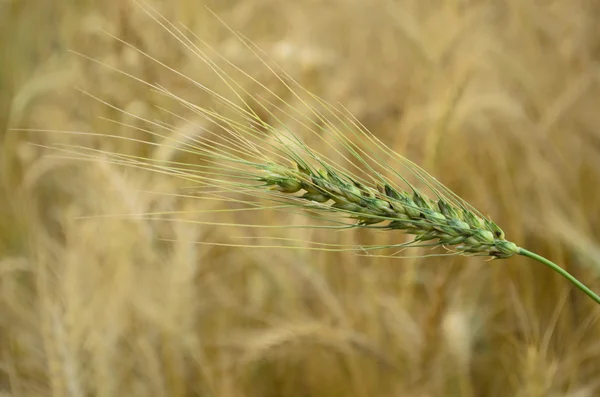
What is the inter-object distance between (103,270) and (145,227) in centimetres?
9

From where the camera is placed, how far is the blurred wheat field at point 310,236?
2.79ft

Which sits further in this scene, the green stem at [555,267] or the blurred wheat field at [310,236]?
the blurred wheat field at [310,236]

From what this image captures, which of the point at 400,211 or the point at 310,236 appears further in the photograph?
the point at 310,236

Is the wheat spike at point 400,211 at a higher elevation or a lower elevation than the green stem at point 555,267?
higher

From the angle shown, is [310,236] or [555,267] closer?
[555,267]

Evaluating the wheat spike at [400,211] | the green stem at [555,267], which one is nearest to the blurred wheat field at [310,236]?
the wheat spike at [400,211]

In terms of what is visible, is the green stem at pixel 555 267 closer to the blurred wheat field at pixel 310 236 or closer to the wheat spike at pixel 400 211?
the wheat spike at pixel 400 211

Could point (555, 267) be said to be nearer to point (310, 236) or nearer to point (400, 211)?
point (400, 211)

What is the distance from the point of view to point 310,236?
1108 millimetres

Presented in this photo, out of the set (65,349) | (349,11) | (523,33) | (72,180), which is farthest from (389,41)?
(65,349)

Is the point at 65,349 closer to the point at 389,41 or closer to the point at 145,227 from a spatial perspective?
the point at 145,227

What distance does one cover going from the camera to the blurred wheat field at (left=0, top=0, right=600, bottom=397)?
852 mm

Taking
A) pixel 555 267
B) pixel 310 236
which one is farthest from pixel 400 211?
→ pixel 310 236

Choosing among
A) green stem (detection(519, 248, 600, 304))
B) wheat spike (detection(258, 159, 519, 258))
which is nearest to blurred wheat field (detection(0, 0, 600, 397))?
wheat spike (detection(258, 159, 519, 258))
